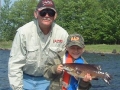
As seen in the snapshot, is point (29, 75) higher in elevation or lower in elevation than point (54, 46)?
lower

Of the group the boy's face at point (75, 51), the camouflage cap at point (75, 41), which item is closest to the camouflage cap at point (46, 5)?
the camouflage cap at point (75, 41)

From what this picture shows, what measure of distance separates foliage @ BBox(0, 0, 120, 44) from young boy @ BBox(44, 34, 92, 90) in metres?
71.4

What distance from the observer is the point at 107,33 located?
78.2m

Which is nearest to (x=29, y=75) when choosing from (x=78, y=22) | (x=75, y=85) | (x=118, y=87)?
(x=75, y=85)

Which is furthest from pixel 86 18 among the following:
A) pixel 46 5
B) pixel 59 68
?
pixel 59 68

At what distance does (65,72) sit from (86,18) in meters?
78.9

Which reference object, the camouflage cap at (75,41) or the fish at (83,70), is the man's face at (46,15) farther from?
the fish at (83,70)

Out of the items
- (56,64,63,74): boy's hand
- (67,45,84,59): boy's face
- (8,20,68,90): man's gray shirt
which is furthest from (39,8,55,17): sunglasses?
(56,64,63,74): boy's hand

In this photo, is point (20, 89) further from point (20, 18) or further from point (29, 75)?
point (20, 18)

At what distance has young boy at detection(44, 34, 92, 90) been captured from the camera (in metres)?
5.37

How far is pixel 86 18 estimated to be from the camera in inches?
3297

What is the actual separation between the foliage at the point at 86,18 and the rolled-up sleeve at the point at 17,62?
71361 mm

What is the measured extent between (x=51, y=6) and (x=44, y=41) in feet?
1.91

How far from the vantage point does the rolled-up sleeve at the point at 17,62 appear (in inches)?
216
